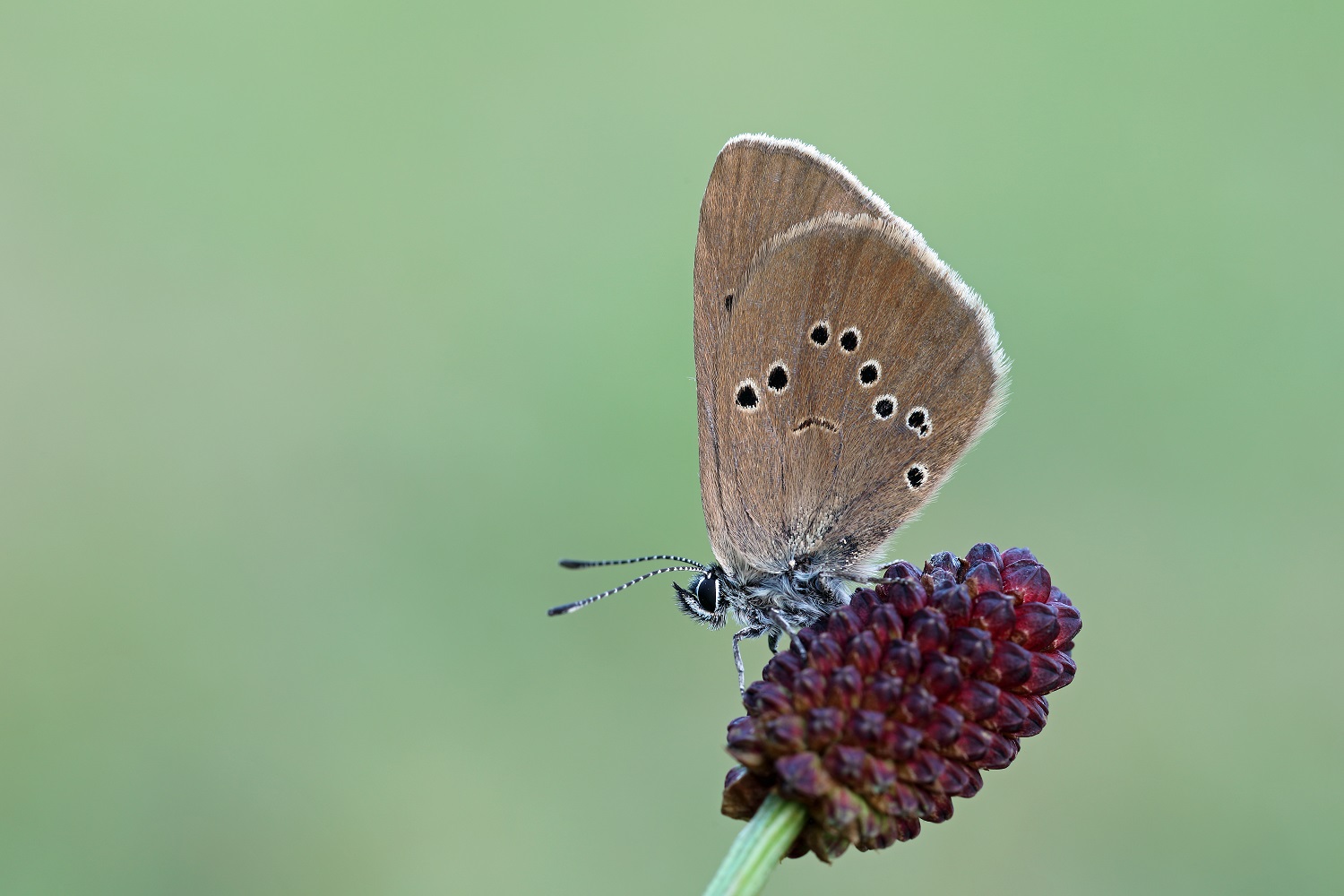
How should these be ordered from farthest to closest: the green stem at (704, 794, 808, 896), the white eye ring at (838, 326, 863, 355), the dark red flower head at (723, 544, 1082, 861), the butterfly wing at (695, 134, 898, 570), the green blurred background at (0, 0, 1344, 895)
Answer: the green blurred background at (0, 0, 1344, 895) → the white eye ring at (838, 326, 863, 355) → the butterfly wing at (695, 134, 898, 570) → the dark red flower head at (723, 544, 1082, 861) → the green stem at (704, 794, 808, 896)

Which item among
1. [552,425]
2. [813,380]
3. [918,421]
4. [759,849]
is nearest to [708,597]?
[813,380]

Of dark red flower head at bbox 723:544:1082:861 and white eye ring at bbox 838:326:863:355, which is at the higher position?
white eye ring at bbox 838:326:863:355

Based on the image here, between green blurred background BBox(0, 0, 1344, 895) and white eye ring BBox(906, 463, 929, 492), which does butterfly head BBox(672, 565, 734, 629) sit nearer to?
white eye ring BBox(906, 463, 929, 492)

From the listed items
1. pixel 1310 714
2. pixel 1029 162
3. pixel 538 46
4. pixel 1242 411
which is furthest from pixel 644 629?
pixel 538 46

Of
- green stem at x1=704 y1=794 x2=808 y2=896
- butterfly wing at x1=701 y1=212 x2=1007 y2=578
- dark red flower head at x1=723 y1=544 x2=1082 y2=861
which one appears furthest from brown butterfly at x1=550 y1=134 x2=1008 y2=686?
green stem at x1=704 y1=794 x2=808 y2=896

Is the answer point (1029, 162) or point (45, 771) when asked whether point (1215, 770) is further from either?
point (45, 771)

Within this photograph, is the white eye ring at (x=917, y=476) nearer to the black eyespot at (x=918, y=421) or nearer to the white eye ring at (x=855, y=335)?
the black eyespot at (x=918, y=421)
